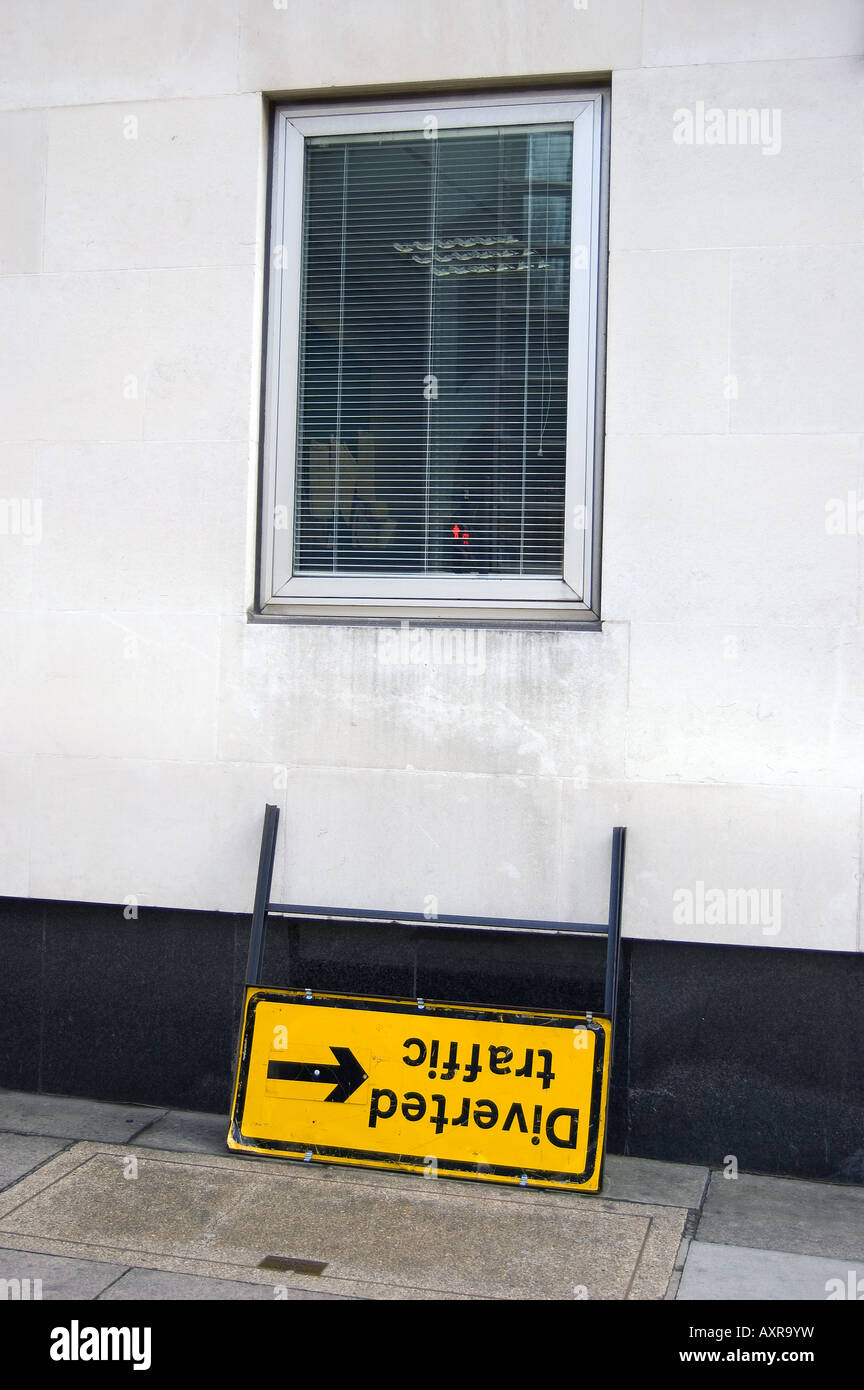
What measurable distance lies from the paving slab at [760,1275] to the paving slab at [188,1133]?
194cm

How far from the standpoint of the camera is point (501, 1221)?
4336 millimetres

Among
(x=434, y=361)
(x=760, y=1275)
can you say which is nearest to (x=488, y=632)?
(x=434, y=361)

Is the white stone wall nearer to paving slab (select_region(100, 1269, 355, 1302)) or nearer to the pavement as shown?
the pavement

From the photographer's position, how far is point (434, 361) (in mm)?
5414

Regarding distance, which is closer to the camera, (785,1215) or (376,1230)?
(376,1230)

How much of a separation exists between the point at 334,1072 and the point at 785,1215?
1.76m

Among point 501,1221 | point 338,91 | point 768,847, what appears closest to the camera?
point 501,1221

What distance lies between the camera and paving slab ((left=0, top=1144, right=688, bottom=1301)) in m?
3.87

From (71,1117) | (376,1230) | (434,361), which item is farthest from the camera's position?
(434,361)

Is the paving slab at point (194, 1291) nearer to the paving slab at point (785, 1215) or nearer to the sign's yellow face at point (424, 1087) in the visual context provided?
the sign's yellow face at point (424, 1087)

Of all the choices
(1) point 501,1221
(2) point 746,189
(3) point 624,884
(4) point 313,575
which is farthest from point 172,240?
(1) point 501,1221

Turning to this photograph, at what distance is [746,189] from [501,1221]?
4063 millimetres

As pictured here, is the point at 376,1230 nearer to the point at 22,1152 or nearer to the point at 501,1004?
the point at 501,1004
